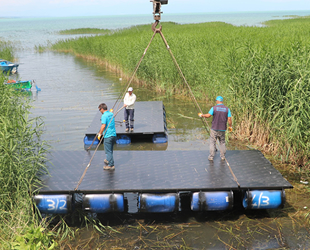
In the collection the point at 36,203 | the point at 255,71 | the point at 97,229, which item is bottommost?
the point at 97,229

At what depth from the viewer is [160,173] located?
7.78m

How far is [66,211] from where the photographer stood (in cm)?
683

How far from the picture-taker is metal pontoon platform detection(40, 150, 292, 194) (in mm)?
6977

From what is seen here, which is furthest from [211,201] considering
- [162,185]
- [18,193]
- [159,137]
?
[159,137]

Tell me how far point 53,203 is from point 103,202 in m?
0.98

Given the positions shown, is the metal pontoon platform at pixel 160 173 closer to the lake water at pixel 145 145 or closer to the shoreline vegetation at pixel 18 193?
the shoreline vegetation at pixel 18 193

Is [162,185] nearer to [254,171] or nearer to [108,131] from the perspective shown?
[108,131]

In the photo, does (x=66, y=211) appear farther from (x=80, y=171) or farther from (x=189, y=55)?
(x=189, y=55)

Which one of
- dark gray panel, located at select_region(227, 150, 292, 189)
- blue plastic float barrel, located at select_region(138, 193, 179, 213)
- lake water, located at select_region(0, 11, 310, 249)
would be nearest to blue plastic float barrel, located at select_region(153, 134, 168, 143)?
lake water, located at select_region(0, 11, 310, 249)

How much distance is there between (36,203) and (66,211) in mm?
604

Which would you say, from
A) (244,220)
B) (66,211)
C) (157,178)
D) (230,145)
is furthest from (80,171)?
(230,145)

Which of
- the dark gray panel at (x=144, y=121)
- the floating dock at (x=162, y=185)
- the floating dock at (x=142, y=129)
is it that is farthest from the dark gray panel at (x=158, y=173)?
the dark gray panel at (x=144, y=121)

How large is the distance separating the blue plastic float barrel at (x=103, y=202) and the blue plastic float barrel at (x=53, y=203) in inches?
13.2

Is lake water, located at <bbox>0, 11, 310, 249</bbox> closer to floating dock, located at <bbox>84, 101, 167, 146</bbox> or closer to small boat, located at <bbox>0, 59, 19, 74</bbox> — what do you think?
floating dock, located at <bbox>84, 101, 167, 146</bbox>
